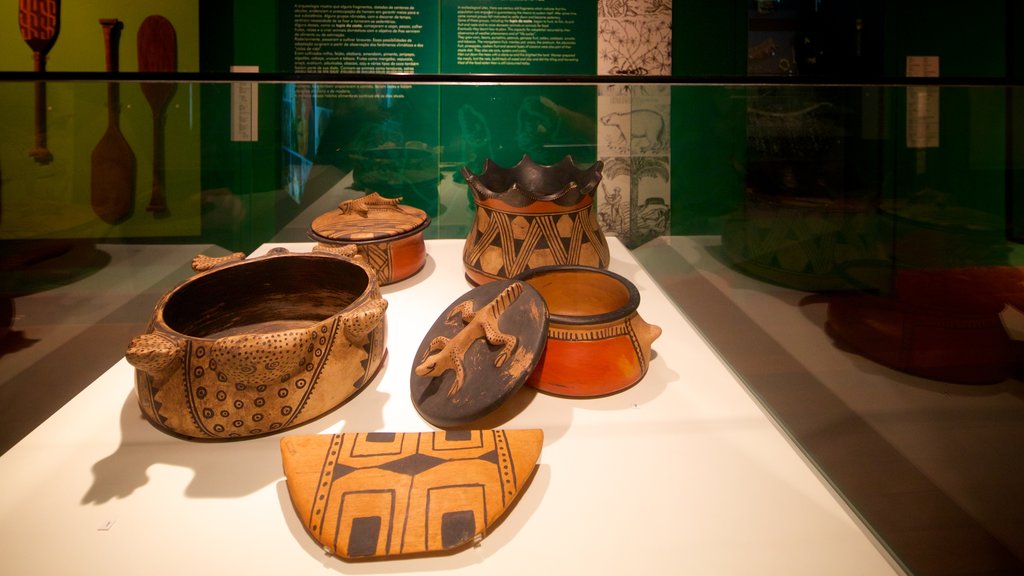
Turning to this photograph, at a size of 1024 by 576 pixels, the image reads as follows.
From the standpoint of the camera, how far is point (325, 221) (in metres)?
1.75

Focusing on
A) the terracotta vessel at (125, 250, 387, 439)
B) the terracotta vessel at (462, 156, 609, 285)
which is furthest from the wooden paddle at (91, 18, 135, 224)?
the terracotta vessel at (462, 156, 609, 285)

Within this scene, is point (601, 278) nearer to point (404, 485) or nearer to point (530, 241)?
point (530, 241)

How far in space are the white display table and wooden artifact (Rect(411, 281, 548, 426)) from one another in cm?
7

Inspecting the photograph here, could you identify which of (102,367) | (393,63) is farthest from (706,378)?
(393,63)

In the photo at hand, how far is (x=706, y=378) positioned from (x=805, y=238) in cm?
43

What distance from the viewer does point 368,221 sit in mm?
1728

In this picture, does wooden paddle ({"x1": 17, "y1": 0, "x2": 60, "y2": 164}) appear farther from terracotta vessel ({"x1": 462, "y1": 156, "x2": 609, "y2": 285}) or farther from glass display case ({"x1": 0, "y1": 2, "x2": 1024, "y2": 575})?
terracotta vessel ({"x1": 462, "y1": 156, "x2": 609, "y2": 285})

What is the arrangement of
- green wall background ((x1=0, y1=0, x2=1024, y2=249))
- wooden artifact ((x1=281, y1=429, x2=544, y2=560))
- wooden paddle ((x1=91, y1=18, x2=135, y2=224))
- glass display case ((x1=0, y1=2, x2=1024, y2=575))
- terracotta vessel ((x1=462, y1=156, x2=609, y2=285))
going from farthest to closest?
1. terracotta vessel ((x1=462, y1=156, x2=609, y2=285))
2. wooden paddle ((x1=91, y1=18, x2=135, y2=224))
3. green wall background ((x1=0, y1=0, x2=1024, y2=249))
4. glass display case ((x1=0, y1=2, x2=1024, y2=575))
5. wooden artifact ((x1=281, y1=429, x2=544, y2=560))

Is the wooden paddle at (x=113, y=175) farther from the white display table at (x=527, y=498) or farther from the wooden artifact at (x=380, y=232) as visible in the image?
the white display table at (x=527, y=498)

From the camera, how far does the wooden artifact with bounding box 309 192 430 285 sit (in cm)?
162

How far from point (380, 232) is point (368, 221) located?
107 millimetres

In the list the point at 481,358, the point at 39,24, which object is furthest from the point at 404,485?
the point at 39,24

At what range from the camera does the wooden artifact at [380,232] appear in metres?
1.62

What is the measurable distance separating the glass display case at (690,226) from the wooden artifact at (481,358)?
0.30 ft
